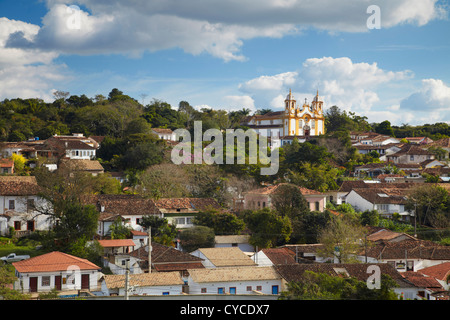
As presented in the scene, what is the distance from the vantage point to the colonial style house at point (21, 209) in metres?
24.5

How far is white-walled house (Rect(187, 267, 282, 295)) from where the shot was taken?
17938mm

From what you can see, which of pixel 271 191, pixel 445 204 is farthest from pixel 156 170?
pixel 445 204

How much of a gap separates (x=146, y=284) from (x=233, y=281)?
3.16m

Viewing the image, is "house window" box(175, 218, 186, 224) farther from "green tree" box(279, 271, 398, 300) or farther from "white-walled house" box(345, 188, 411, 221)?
"white-walled house" box(345, 188, 411, 221)

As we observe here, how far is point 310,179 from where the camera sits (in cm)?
3334

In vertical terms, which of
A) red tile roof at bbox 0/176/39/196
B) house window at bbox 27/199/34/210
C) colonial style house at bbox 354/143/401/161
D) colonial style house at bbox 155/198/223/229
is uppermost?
colonial style house at bbox 354/143/401/161

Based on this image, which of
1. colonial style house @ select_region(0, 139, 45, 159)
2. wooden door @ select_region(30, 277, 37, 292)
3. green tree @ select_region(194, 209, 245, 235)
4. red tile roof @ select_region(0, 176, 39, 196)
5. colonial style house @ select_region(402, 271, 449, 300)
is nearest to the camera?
colonial style house @ select_region(402, 271, 449, 300)

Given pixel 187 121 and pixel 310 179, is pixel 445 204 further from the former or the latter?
pixel 187 121

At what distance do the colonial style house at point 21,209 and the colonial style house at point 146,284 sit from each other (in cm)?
849

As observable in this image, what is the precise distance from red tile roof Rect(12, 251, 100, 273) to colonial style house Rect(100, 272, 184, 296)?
135 cm

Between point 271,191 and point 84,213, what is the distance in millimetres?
10683

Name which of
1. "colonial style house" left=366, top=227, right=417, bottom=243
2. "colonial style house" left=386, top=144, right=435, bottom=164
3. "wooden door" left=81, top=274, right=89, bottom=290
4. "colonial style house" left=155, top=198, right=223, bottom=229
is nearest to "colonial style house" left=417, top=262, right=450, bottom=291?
"colonial style house" left=366, top=227, right=417, bottom=243

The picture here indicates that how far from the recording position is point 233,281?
18312 millimetres

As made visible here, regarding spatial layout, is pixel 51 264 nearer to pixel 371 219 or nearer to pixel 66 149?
pixel 371 219
